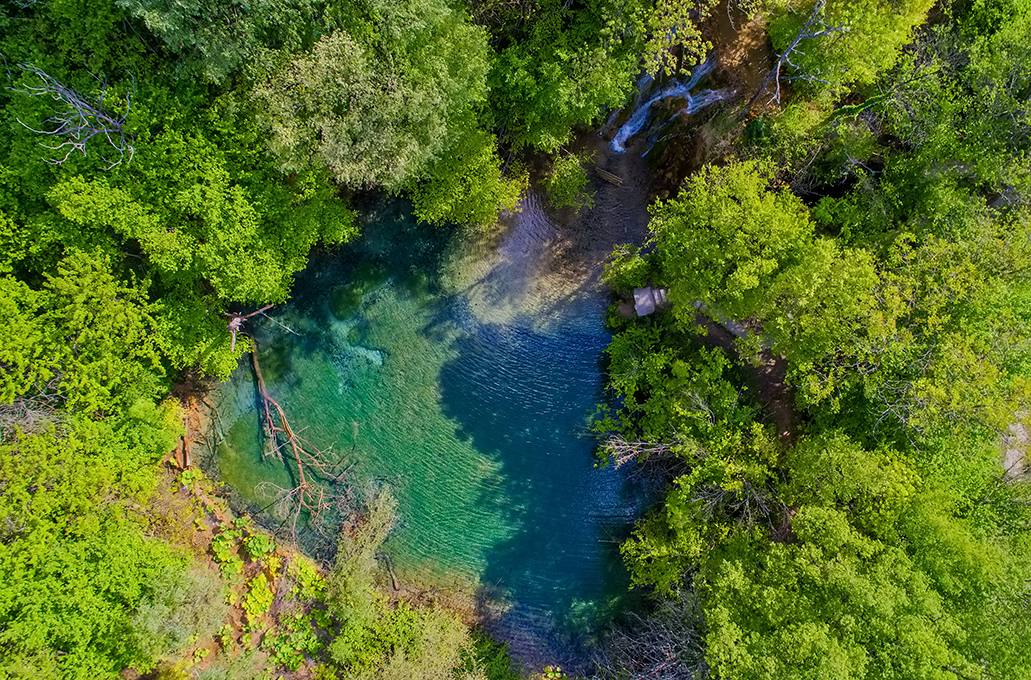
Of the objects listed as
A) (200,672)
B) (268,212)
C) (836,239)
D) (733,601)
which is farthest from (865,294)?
(200,672)

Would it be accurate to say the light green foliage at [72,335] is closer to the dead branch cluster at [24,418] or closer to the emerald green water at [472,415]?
the dead branch cluster at [24,418]

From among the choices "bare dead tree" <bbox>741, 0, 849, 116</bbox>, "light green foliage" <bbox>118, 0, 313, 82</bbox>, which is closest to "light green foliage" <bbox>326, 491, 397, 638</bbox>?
"light green foliage" <bbox>118, 0, 313, 82</bbox>

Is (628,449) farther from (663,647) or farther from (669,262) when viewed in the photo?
(669,262)

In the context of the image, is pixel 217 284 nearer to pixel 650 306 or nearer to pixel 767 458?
pixel 650 306

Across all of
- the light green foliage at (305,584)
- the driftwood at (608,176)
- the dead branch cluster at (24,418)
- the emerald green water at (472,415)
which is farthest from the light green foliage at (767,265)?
the dead branch cluster at (24,418)

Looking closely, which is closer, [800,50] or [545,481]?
[800,50]

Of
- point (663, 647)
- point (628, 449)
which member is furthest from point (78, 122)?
point (663, 647)
